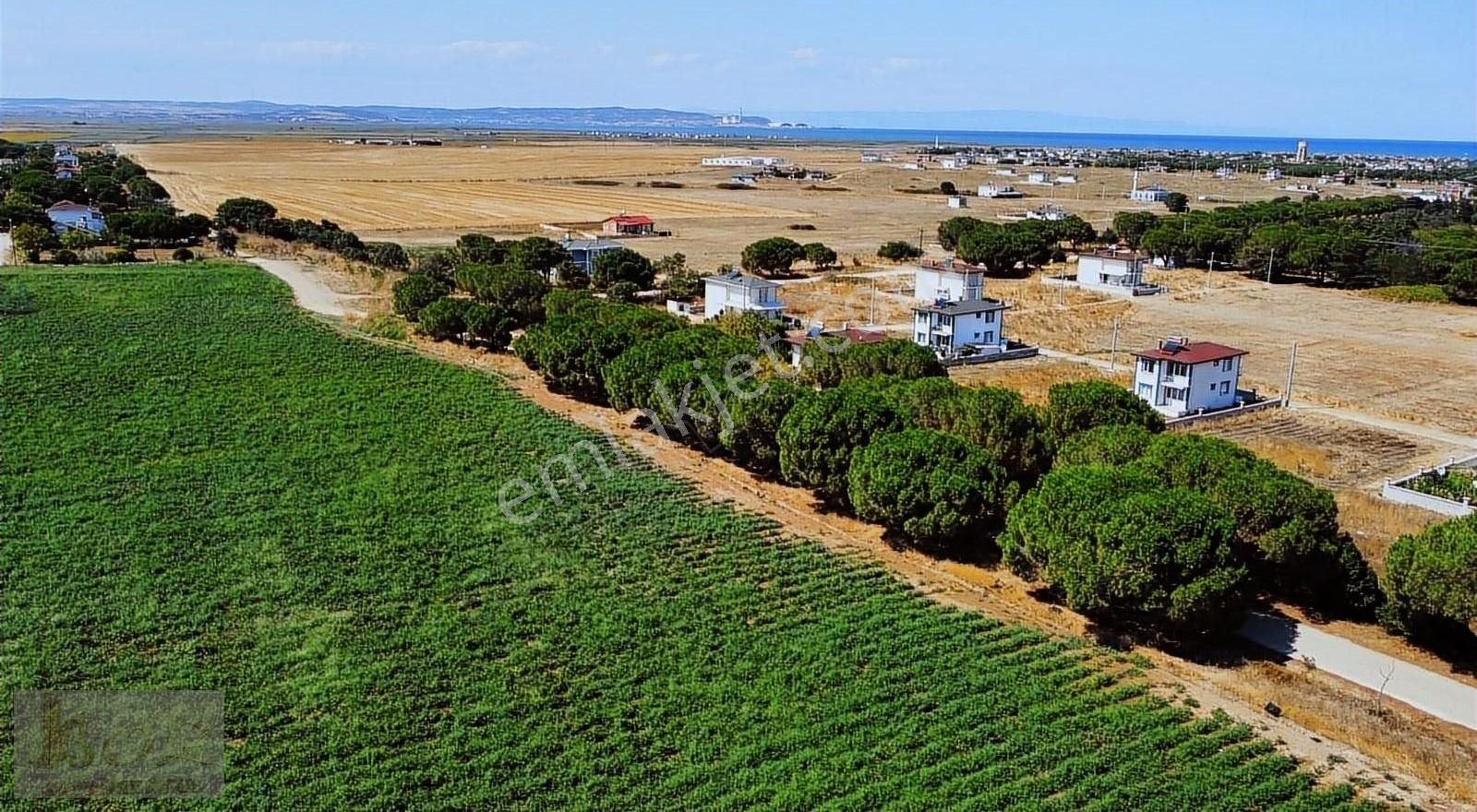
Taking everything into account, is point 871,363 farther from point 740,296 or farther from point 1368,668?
point 1368,668

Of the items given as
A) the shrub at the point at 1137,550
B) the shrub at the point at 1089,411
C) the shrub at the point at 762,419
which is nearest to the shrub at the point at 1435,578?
the shrub at the point at 1137,550

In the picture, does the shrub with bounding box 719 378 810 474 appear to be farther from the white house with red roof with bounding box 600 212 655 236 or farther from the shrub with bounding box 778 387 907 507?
the white house with red roof with bounding box 600 212 655 236

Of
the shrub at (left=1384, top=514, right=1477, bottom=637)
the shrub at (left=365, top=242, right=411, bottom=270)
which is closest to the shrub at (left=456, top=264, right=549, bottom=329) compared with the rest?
the shrub at (left=365, top=242, right=411, bottom=270)

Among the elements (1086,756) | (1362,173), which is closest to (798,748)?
(1086,756)

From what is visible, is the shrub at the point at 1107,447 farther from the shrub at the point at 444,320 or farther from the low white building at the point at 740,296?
the shrub at the point at 444,320

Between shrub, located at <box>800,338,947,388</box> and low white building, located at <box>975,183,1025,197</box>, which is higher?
low white building, located at <box>975,183,1025,197</box>

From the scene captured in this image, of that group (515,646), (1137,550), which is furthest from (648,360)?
(1137,550)
